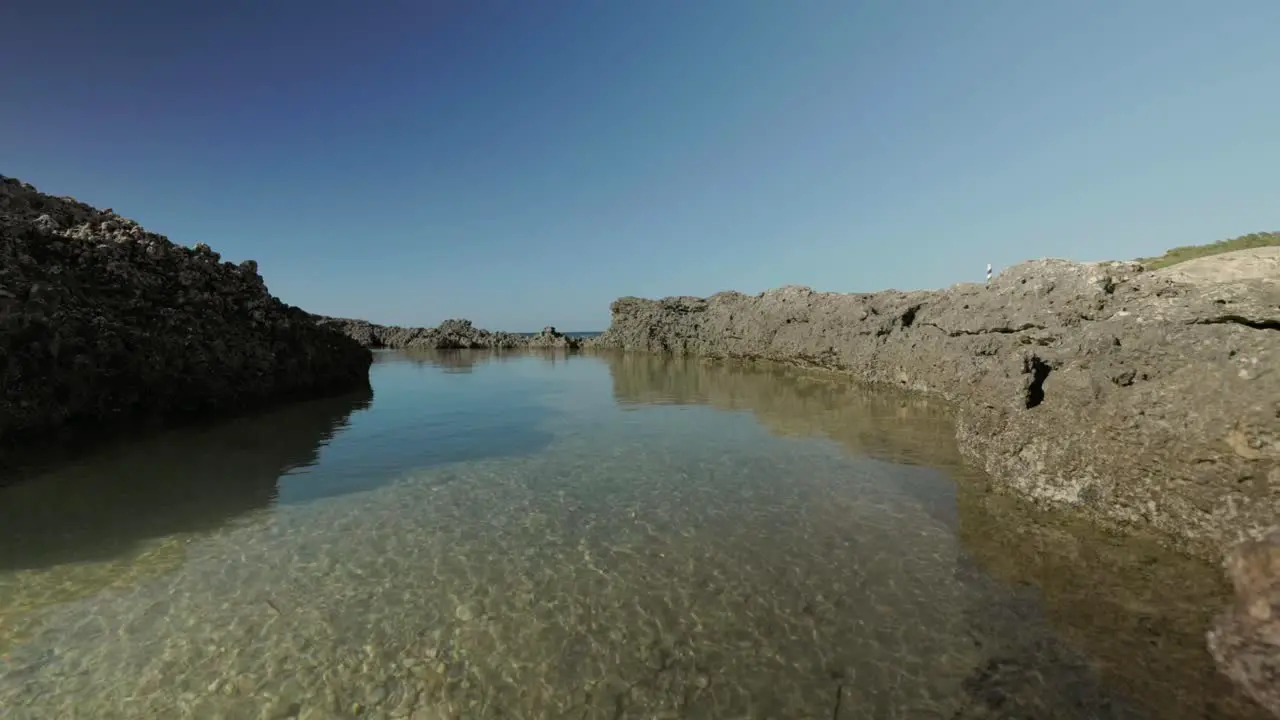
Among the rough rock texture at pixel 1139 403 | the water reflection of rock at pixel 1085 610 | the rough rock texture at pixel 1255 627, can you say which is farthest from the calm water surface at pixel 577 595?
the rough rock texture at pixel 1139 403

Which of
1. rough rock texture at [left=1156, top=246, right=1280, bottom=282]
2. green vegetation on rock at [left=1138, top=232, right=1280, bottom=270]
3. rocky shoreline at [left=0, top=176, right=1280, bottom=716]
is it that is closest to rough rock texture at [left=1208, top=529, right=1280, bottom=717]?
rocky shoreline at [left=0, top=176, right=1280, bottom=716]

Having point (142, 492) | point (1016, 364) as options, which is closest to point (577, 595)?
point (142, 492)

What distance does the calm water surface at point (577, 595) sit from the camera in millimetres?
4281

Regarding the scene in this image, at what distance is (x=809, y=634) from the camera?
16.7 feet

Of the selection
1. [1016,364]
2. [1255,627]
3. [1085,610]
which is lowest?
[1085,610]

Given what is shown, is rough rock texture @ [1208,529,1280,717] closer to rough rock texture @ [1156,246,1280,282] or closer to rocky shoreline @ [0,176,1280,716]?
rocky shoreline @ [0,176,1280,716]

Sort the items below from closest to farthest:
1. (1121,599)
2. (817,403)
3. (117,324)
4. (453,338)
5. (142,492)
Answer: (1121,599)
(142,492)
(117,324)
(817,403)
(453,338)

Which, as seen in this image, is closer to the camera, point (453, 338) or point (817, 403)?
point (817, 403)

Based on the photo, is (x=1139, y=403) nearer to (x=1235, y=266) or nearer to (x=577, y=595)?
(x=577, y=595)

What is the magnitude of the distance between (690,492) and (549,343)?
5131 centimetres

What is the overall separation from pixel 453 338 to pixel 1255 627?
61.2m

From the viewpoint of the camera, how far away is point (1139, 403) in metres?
7.08

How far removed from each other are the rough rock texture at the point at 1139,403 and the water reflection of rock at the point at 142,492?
38.8 feet

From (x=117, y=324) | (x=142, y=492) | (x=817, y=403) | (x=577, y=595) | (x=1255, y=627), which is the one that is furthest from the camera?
(x=817, y=403)
